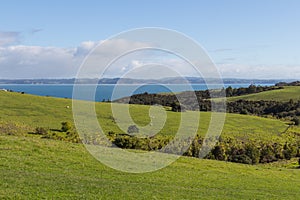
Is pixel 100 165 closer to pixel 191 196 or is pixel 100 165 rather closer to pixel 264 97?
pixel 191 196

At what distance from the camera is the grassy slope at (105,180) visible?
17969 millimetres

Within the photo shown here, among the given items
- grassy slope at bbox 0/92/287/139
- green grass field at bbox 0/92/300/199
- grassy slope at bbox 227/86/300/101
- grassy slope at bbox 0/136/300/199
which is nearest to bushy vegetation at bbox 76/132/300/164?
grassy slope at bbox 0/92/287/139

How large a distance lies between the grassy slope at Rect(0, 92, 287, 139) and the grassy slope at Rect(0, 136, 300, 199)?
91.4ft

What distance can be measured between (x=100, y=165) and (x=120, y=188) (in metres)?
6.55

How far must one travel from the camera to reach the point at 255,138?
8344 centimetres

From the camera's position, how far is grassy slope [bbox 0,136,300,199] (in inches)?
707

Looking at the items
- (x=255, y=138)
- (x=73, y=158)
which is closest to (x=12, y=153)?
(x=73, y=158)

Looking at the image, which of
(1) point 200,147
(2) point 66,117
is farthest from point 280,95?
(1) point 200,147

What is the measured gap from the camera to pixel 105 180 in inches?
851

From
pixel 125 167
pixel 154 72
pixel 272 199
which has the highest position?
pixel 154 72

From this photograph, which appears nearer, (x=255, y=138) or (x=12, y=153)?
(x=12, y=153)

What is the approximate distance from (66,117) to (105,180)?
2248 inches

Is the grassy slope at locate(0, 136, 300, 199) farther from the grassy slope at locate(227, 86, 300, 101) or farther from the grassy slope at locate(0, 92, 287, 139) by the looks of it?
the grassy slope at locate(227, 86, 300, 101)

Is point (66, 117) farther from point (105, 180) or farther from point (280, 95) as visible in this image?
point (280, 95)
